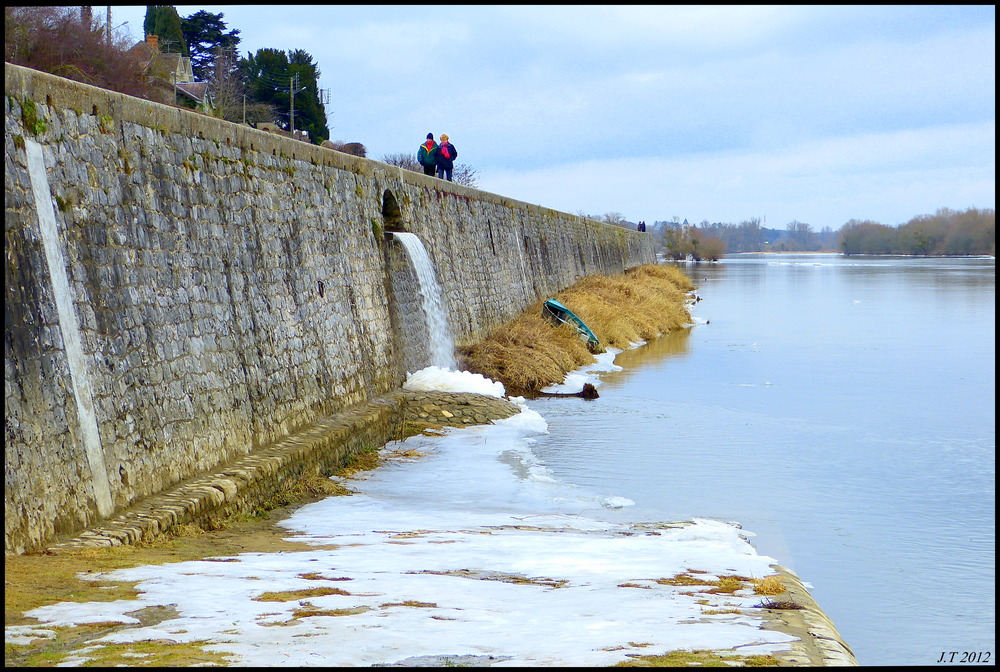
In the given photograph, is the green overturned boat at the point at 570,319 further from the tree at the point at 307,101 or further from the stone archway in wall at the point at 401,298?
the tree at the point at 307,101

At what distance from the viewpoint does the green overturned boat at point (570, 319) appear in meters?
22.9

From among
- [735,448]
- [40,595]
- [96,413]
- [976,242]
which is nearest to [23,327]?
[96,413]

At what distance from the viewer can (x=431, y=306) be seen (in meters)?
16.2

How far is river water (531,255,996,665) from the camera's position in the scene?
747cm

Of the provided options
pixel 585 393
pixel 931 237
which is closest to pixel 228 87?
pixel 585 393

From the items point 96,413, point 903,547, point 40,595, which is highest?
point 96,413

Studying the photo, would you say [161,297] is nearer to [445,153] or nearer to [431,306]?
[431,306]

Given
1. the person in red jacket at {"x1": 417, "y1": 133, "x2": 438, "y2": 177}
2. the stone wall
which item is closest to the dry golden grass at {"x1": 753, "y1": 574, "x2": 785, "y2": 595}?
the stone wall

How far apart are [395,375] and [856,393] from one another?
27.7ft

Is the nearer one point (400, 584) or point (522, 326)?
point (400, 584)

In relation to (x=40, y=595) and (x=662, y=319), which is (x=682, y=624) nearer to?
(x=40, y=595)

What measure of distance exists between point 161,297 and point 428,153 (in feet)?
Answer: 42.3

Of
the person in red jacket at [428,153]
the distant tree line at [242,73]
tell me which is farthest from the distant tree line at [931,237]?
the person in red jacket at [428,153]

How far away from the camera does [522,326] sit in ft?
67.4
